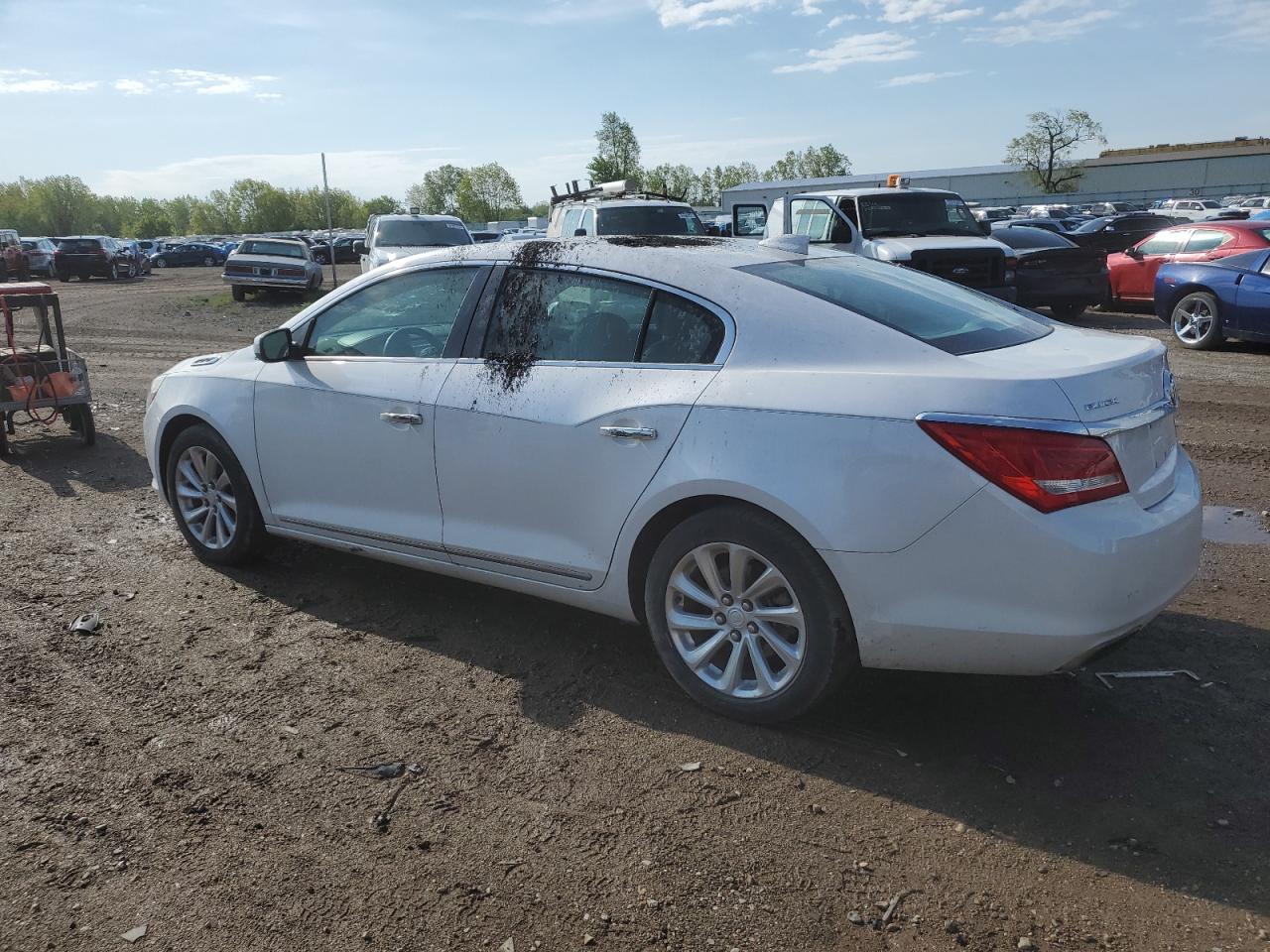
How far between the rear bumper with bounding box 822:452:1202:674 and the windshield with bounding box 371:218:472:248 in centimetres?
1655

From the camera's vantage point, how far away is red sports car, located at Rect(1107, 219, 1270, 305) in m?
13.8

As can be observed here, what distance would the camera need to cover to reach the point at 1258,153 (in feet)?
340

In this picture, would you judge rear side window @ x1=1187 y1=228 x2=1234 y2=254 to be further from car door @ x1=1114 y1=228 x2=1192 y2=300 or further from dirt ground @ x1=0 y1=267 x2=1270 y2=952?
dirt ground @ x1=0 y1=267 x2=1270 y2=952

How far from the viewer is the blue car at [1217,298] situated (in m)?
12.5

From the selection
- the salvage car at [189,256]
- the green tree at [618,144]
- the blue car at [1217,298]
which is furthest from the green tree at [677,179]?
the blue car at [1217,298]

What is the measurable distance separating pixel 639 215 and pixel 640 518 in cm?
1338

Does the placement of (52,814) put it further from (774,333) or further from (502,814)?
(774,333)

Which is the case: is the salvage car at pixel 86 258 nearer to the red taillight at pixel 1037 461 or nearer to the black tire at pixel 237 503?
the black tire at pixel 237 503

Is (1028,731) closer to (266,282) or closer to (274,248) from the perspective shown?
(266,282)

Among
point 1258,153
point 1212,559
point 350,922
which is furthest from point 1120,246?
point 1258,153

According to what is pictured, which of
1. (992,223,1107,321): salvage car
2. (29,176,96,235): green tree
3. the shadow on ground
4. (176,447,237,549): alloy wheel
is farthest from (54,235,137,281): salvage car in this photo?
(29,176,96,235): green tree

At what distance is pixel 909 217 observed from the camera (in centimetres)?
1568

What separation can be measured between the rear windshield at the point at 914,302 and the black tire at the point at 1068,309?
1308cm

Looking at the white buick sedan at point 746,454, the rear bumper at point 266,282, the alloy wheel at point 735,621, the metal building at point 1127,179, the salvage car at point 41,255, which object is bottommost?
the alloy wheel at point 735,621
